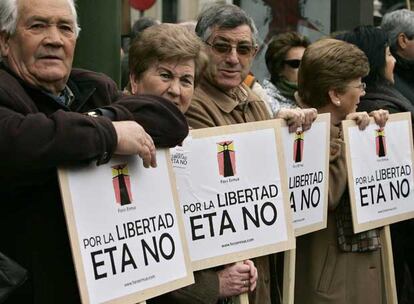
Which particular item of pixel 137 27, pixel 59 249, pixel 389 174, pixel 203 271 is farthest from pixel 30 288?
pixel 137 27

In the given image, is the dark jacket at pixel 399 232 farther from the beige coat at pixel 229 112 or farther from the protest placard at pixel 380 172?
the beige coat at pixel 229 112

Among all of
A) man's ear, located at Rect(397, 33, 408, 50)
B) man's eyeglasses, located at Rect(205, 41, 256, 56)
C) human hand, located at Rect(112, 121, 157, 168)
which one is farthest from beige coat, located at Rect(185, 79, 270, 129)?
man's ear, located at Rect(397, 33, 408, 50)

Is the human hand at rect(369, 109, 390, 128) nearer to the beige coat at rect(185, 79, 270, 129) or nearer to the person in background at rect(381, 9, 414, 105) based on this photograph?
the beige coat at rect(185, 79, 270, 129)

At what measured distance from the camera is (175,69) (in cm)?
419

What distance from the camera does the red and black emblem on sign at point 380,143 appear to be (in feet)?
18.2

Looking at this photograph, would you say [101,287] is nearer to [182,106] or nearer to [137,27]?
[182,106]

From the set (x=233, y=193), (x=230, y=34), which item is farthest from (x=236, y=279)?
(x=230, y=34)

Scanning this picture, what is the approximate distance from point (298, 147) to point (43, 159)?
2073 millimetres

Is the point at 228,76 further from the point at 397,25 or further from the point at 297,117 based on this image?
the point at 397,25

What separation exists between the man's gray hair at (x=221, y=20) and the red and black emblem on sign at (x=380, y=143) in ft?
3.35

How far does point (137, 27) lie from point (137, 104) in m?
4.67

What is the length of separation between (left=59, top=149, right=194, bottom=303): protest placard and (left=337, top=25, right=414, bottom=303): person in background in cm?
239

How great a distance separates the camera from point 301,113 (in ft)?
16.1

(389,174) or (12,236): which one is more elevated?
(12,236)
